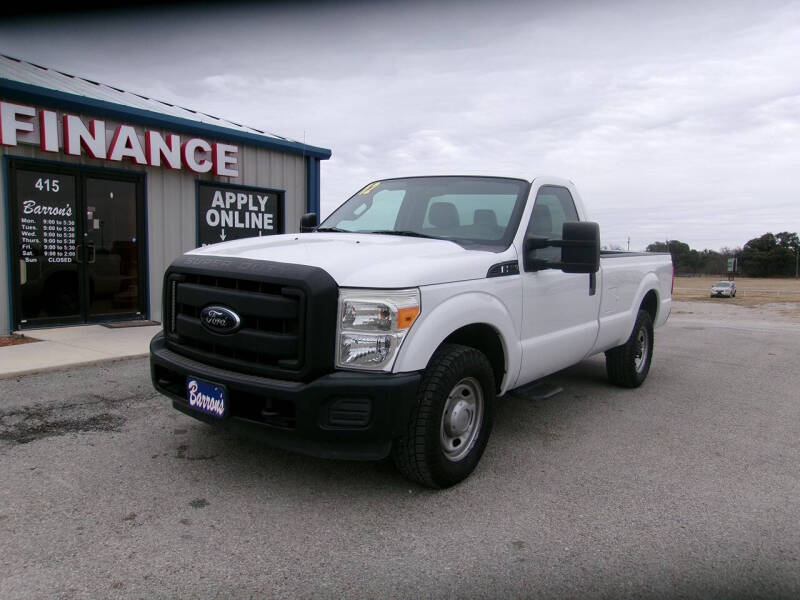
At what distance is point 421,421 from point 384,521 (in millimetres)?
544

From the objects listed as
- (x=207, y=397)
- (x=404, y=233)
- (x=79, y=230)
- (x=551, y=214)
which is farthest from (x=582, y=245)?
(x=79, y=230)

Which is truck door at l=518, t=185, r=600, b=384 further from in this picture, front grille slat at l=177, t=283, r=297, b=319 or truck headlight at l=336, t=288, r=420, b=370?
front grille slat at l=177, t=283, r=297, b=319

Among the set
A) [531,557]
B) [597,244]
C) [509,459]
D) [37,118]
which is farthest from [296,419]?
[37,118]

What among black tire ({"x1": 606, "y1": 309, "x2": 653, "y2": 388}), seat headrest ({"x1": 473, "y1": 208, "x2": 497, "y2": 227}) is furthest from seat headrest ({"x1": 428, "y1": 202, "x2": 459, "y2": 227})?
black tire ({"x1": 606, "y1": 309, "x2": 653, "y2": 388})

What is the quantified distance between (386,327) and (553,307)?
182cm

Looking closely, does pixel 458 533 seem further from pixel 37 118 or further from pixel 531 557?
pixel 37 118

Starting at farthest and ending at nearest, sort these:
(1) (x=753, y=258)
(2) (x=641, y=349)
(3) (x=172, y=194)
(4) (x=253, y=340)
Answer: (1) (x=753, y=258), (3) (x=172, y=194), (2) (x=641, y=349), (4) (x=253, y=340)

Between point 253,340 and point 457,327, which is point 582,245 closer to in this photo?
point 457,327

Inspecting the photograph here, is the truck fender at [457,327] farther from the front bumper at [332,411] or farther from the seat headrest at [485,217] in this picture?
the seat headrest at [485,217]

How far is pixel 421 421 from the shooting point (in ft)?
10.5

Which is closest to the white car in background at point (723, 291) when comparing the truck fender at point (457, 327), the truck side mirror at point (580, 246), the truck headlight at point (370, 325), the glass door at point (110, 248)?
the glass door at point (110, 248)

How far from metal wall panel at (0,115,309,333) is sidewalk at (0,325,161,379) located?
2.91 feet

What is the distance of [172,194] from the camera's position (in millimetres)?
9820

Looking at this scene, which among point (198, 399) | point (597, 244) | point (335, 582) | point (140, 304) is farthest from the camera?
point (140, 304)
